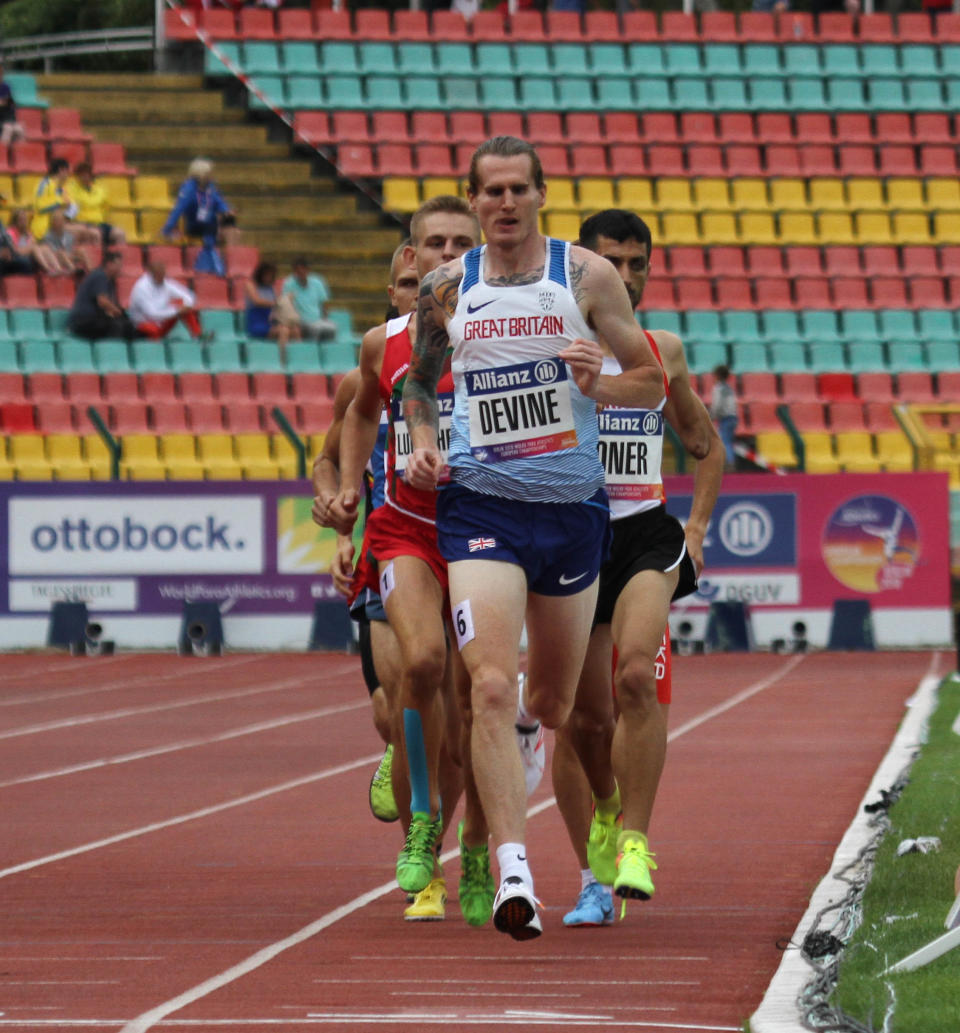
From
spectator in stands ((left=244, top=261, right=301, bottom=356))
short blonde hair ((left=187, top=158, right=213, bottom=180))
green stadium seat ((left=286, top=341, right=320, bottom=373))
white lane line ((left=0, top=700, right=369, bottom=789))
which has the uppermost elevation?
short blonde hair ((left=187, top=158, right=213, bottom=180))

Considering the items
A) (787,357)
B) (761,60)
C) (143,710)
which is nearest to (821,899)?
(143,710)

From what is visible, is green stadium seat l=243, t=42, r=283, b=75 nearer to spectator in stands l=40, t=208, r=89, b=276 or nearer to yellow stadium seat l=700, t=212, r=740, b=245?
spectator in stands l=40, t=208, r=89, b=276

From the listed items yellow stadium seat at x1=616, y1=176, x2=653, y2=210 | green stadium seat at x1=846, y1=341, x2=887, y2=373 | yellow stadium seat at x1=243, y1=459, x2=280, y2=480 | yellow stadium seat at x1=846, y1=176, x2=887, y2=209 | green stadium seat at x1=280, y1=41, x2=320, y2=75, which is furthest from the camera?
green stadium seat at x1=280, y1=41, x2=320, y2=75

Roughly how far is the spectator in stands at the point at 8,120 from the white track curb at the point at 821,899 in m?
17.2

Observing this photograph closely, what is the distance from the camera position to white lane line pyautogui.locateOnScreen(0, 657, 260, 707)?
16.9 metres

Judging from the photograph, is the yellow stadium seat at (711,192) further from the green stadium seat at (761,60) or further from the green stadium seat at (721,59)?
the green stadium seat at (761,60)

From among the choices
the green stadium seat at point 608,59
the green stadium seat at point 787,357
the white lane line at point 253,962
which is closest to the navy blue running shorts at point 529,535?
the white lane line at point 253,962

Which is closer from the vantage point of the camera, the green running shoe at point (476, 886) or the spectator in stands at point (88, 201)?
the green running shoe at point (476, 886)

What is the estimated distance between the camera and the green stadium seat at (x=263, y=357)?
2498cm

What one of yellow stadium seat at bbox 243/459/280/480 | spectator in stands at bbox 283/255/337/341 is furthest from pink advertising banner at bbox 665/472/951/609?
spectator in stands at bbox 283/255/337/341

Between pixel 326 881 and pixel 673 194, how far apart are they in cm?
2179

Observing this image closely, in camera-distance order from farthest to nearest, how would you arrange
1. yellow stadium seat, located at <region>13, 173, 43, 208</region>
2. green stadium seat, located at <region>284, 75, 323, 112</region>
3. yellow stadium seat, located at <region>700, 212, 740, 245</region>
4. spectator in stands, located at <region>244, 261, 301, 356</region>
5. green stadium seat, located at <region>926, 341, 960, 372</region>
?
green stadium seat, located at <region>284, 75, 323, 112</region> → yellow stadium seat, located at <region>700, 212, 740, 245</region> → yellow stadium seat, located at <region>13, 173, 43, 208</region> → green stadium seat, located at <region>926, 341, 960, 372</region> → spectator in stands, located at <region>244, 261, 301, 356</region>

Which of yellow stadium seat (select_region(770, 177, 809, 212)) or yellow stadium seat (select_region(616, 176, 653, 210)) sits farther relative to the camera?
yellow stadium seat (select_region(770, 177, 809, 212))

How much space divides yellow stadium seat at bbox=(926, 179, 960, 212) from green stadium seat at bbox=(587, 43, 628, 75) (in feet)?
13.9
